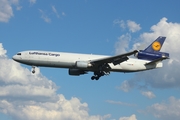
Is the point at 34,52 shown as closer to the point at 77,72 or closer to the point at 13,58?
the point at 13,58

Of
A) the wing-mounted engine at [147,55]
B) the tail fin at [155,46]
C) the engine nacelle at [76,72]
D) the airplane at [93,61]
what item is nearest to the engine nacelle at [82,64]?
the airplane at [93,61]

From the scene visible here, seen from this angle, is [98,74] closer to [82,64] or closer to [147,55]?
[82,64]

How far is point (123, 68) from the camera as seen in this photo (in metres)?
88.0

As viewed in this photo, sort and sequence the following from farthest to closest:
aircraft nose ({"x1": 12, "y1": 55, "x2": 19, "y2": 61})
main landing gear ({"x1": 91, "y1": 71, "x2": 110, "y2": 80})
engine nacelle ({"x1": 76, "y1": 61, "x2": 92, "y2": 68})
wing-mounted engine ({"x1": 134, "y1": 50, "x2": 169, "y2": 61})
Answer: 1. wing-mounted engine ({"x1": 134, "y1": 50, "x2": 169, "y2": 61})
2. main landing gear ({"x1": 91, "y1": 71, "x2": 110, "y2": 80})
3. aircraft nose ({"x1": 12, "y1": 55, "x2": 19, "y2": 61})
4. engine nacelle ({"x1": 76, "y1": 61, "x2": 92, "y2": 68})

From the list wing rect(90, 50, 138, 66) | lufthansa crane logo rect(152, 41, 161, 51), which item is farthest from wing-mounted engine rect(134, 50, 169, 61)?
wing rect(90, 50, 138, 66)

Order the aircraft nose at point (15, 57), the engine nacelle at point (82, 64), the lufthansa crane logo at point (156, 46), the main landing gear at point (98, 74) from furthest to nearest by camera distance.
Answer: the lufthansa crane logo at point (156, 46) → the main landing gear at point (98, 74) → the aircraft nose at point (15, 57) → the engine nacelle at point (82, 64)

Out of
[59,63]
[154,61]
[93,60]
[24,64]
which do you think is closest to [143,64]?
[154,61]

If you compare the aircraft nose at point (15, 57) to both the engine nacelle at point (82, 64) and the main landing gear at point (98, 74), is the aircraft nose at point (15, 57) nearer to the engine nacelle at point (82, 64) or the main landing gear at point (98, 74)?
the engine nacelle at point (82, 64)

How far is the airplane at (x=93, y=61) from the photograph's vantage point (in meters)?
84.1

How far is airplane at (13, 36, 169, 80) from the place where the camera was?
3310 inches

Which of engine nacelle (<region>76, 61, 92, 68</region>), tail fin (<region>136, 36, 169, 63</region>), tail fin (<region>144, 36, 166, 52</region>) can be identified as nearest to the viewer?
engine nacelle (<region>76, 61, 92, 68</region>)

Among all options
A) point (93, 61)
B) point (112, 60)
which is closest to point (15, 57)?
point (93, 61)

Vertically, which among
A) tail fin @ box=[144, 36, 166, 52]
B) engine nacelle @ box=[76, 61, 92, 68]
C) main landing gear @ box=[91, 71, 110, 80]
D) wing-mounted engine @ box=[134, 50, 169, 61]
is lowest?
main landing gear @ box=[91, 71, 110, 80]

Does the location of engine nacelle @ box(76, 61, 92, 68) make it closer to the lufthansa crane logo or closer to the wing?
the wing
